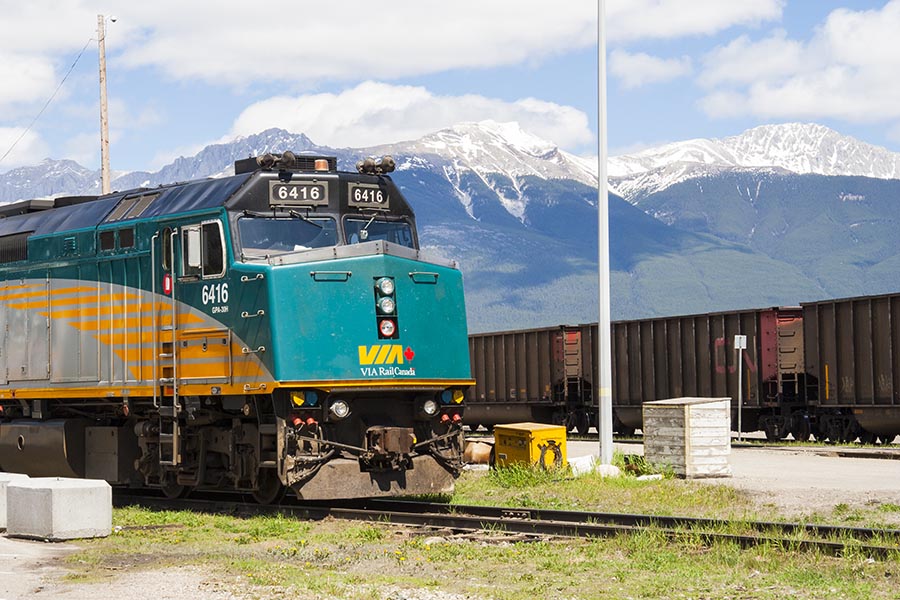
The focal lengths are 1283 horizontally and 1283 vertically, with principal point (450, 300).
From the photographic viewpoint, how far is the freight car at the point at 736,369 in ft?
101

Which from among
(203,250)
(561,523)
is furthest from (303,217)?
(561,523)

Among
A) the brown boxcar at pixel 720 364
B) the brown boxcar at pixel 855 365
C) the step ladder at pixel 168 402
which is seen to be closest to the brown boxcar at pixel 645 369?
the brown boxcar at pixel 720 364

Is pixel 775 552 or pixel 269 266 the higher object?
pixel 269 266

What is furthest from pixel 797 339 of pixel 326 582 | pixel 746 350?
pixel 326 582

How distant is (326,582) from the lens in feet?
35.3

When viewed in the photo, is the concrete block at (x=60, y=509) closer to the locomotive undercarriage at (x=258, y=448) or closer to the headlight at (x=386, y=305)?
the locomotive undercarriage at (x=258, y=448)

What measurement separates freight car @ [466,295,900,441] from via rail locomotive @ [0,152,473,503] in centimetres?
1722

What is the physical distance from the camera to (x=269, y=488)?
16.4 meters

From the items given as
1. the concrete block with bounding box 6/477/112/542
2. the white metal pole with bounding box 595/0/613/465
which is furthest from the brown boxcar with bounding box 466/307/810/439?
the concrete block with bounding box 6/477/112/542

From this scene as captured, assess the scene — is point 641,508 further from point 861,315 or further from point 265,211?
point 861,315

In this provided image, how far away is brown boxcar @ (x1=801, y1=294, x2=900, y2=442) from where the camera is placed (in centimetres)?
3023

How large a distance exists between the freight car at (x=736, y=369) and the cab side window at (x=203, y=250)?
63.8 feet

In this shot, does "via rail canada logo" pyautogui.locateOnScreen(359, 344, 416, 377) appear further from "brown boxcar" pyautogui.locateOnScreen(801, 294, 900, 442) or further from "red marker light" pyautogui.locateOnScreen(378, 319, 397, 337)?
"brown boxcar" pyautogui.locateOnScreen(801, 294, 900, 442)

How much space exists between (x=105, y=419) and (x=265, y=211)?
4.61 metres
